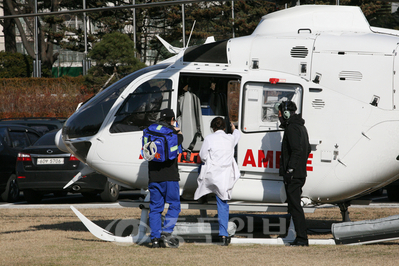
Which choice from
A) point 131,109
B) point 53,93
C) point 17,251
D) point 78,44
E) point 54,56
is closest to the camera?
point 17,251

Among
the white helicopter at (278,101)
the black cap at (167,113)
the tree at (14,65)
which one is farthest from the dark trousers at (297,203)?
the tree at (14,65)

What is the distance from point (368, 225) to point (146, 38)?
27.0 m

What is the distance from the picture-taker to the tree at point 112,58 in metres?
23.1

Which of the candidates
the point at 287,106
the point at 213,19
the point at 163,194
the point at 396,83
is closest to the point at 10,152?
the point at 163,194

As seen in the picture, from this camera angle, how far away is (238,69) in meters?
7.09

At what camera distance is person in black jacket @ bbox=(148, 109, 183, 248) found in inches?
258

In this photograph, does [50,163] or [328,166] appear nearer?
[328,166]

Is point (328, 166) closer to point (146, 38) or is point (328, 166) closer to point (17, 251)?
point (17, 251)

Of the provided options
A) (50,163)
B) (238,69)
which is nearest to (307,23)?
(238,69)

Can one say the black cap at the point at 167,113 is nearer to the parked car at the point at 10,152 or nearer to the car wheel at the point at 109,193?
the car wheel at the point at 109,193

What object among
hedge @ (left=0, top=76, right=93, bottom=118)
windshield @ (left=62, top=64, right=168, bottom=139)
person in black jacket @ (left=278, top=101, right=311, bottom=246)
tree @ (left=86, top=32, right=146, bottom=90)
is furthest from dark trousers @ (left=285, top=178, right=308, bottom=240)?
hedge @ (left=0, top=76, right=93, bottom=118)

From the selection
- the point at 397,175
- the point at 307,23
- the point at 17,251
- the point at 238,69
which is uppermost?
the point at 307,23

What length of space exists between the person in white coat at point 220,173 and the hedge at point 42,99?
58.0 ft

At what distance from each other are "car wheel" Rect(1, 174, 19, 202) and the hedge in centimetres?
1170
